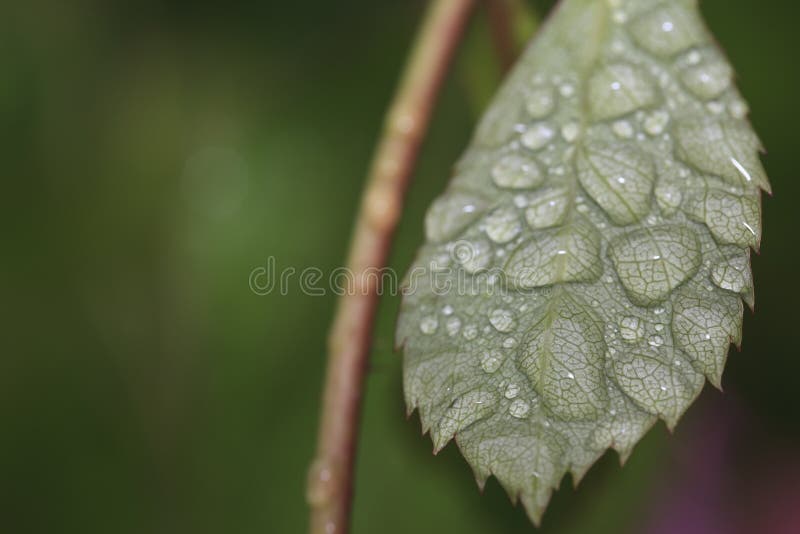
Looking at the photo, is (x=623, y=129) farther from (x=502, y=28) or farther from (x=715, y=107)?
(x=502, y=28)

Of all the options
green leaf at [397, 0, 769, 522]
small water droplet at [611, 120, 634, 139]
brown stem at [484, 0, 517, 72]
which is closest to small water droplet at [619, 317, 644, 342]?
green leaf at [397, 0, 769, 522]

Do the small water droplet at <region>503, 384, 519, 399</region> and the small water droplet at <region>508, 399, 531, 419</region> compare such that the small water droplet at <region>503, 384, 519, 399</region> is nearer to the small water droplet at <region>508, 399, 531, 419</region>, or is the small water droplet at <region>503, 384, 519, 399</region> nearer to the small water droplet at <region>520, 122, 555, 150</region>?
the small water droplet at <region>508, 399, 531, 419</region>

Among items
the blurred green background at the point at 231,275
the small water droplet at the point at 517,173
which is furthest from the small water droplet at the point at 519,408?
the blurred green background at the point at 231,275

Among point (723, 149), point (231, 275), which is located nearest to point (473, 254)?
point (723, 149)

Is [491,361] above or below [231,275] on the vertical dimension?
above

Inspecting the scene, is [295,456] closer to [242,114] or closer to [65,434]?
[65,434]

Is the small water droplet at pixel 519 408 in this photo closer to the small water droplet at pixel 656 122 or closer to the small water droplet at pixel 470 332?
the small water droplet at pixel 470 332
